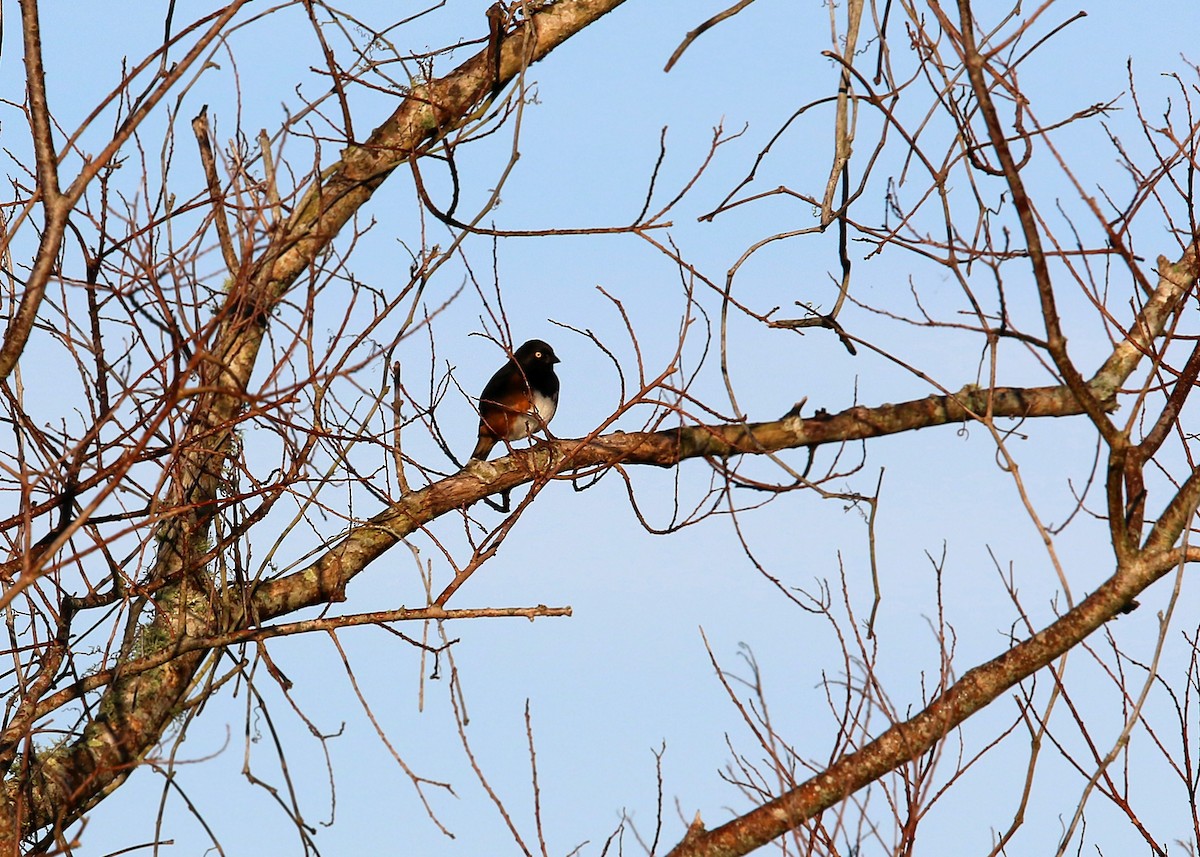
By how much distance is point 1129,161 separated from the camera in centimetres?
418

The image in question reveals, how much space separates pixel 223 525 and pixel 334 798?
3.20ft

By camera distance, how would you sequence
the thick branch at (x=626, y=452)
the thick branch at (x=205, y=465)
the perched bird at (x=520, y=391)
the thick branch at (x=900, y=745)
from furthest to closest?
the perched bird at (x=520, y=391) → the thick branch at (x=626, y=452) → the thick branch at (x=205, y=465) → the thick branch at (x=900, y=745)

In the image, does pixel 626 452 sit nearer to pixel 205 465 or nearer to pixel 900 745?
pixel 205 465

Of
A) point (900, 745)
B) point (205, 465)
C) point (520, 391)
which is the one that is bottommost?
point (900, 745)

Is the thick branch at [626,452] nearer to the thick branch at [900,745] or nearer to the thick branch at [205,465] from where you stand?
the thick branch at [205,465]

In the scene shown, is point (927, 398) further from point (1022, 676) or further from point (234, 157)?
point (234, 157)

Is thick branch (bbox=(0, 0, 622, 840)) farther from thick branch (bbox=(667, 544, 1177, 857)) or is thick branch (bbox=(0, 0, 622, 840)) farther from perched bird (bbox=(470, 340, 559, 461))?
perched bird (bbox=(470, 340, 559, 461))

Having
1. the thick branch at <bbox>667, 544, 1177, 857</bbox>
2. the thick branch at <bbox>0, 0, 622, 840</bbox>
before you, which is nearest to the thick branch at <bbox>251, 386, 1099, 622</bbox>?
the thick branch at <bbox>0, 0, 622, 840</bbox>

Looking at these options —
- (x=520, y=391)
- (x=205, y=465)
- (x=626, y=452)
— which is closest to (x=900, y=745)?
(x=626, y=452)

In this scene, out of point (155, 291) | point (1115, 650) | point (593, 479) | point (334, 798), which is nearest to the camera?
point (155, 291)

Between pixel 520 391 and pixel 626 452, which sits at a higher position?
pixel 520 391

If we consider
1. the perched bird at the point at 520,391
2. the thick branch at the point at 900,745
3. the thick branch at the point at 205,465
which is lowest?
the thick branch at the point at 900,745

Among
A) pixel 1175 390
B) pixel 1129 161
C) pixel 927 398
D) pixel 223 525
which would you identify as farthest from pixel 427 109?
pixel 1175 390

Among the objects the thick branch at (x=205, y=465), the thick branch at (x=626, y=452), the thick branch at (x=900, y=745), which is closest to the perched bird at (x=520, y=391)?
the thick branch at (x=626, y=452)
